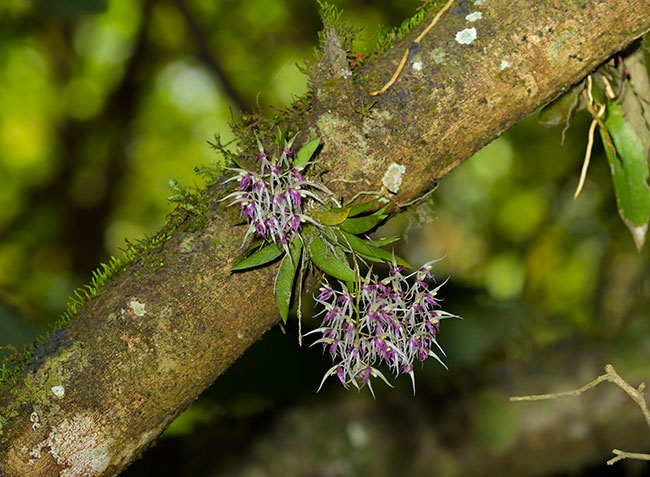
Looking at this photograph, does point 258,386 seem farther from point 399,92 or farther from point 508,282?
point 508,282

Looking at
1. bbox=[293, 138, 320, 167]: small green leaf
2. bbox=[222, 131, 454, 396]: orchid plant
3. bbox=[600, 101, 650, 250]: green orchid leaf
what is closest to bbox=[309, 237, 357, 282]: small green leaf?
bbox=[222, 131, 454, 396]: orchid plant

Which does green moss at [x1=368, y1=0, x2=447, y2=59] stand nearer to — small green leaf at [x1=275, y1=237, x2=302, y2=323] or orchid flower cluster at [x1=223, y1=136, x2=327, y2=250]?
orchid flower cluster at [x1=223, y1=136, x2=327, y2=250]

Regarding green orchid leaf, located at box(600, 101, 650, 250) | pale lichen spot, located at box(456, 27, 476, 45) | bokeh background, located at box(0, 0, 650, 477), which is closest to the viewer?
pale lichen spot, located at box(456, 27, 476, 45)

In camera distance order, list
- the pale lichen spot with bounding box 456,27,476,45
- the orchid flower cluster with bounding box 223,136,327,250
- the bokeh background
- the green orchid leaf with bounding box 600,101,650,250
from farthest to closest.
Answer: the bokeh background, the green orchid leaf with bounding box 600,101,650,250, the pale lichen spot with bounding box 456,27,476,45, the orchid flower cluster with bounding box 223,136,327,250

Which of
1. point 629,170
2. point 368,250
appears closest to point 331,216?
point 368,250

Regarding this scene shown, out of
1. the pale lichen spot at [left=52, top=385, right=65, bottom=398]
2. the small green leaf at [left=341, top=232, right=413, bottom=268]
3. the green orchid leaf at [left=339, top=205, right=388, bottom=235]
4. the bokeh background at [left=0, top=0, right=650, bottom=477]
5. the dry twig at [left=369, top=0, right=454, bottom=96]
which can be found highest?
the dry twig at [left=369, top=0, right=454, bottom=96]

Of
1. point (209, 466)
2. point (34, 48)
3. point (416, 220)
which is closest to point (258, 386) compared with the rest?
point (209, 466)

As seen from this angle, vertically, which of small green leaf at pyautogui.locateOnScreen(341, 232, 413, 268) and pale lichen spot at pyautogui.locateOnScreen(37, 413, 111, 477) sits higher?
pale lichen spot at pyautogui.locateOnScreen(37, 413, 111, 477)

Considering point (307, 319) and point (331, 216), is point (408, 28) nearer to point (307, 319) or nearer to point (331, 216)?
point (331, 216)
